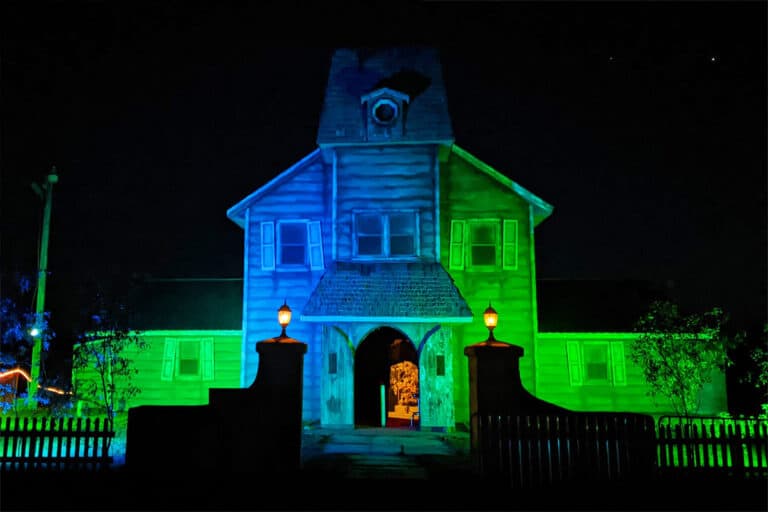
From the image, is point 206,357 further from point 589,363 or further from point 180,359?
point 589,363

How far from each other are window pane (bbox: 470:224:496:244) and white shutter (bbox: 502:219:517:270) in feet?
1.33

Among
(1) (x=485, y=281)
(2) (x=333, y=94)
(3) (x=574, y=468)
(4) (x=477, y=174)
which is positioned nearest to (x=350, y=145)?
(2) (x=333, y=94)

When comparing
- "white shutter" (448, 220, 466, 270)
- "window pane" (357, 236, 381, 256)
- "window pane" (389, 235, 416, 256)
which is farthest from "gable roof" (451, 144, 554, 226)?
"window pane" (357, 236, 381, 256)

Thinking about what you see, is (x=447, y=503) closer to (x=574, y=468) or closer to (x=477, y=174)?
(x=574, y=468)

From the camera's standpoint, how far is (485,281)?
18828 millimetres

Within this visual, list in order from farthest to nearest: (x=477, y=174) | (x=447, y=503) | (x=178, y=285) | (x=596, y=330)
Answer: (x=178, y=285), (x=596, y=330), (x=477, y=174), (x=447, y=503)

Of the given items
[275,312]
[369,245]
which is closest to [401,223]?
[369,245]

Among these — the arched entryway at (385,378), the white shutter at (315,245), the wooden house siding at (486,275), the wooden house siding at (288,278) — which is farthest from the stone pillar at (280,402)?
the wooden house siding at (486,275)

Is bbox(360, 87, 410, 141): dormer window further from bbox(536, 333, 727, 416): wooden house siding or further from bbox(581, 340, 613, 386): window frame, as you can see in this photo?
bbox(581, 340, 613, 386): window frame

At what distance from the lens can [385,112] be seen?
59.7 ft

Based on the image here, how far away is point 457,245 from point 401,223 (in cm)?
202

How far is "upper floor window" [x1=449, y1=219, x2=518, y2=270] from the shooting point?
742 inches

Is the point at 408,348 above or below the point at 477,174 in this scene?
below

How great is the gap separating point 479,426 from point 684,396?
408 inches
